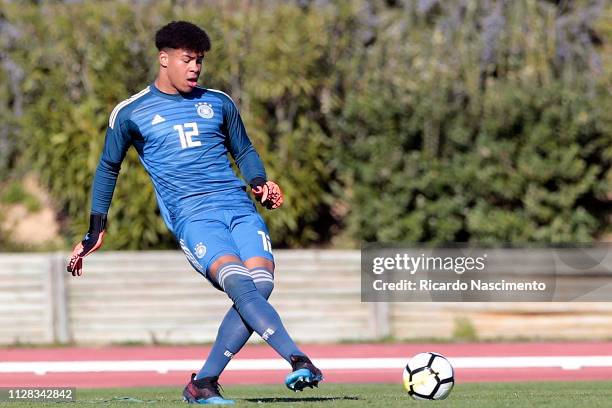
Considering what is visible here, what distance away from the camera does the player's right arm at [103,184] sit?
698cm

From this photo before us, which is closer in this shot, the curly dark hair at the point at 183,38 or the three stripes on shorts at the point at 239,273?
the three stripes on shorts at the point at 239,273

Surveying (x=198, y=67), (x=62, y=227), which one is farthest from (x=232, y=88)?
(x=198, y=67)

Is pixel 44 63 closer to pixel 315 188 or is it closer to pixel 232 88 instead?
pixel 232 88

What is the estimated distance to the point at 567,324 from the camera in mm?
15547

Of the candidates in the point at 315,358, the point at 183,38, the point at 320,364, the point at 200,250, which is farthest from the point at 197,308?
the point at 183,38

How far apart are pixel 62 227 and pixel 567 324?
9.25 meters

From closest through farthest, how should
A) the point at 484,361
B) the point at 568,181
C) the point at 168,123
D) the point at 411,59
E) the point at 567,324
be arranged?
the point at 168,123
the point at 484,361
the point at 567,324
the point at 568,181
the point at 411,59

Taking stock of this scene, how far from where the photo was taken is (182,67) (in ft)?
22.6

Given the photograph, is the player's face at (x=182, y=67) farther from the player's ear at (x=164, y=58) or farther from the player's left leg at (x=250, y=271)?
the player's left leg at (x=250, y=271)

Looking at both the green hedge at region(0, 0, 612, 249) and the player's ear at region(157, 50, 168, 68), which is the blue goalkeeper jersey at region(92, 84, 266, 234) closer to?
the player's ear at region(157, 50, 168, 68)

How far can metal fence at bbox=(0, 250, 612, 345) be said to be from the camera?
15594mm

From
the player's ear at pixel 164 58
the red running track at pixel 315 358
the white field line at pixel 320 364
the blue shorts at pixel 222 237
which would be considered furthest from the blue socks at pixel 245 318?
the white field line at pixel 320 364

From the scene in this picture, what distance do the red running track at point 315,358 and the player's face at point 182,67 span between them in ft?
18.4

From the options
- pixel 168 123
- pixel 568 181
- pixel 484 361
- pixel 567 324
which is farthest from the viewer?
pixel 568 181
